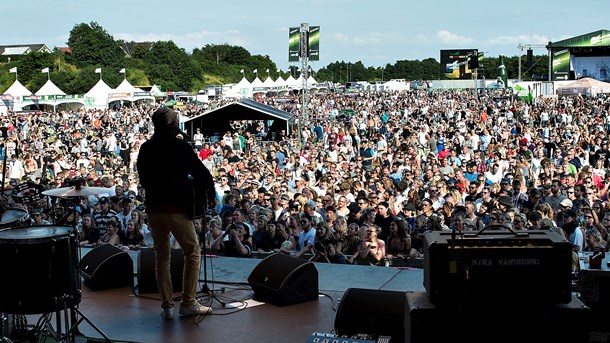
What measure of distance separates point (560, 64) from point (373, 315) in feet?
189

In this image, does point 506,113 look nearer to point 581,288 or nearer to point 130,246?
point 130,246

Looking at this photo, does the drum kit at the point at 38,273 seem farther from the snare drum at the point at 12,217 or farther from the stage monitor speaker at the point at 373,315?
the stage monitor speaker at the point at 373,315

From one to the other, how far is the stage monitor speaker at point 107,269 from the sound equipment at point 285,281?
118 centimetres

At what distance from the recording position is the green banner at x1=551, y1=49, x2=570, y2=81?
5781cm

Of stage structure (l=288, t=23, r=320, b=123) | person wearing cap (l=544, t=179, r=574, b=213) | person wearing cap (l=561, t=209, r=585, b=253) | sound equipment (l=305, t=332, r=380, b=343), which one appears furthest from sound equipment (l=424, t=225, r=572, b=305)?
stage structure (l=288, t=23, r=320, b=123)

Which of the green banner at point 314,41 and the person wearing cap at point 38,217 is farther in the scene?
the green banner at point 314,41

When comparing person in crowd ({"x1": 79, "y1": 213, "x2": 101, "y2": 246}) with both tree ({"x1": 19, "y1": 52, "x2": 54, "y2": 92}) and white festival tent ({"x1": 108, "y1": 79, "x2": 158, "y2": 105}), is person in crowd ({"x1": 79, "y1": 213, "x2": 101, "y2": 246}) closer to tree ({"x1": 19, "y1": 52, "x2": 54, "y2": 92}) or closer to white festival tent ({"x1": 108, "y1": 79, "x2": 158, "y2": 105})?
white festival tent ({"x1": 108, "y1": 79, "x2": 158, "y2": 105})

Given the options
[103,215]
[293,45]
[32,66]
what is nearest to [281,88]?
[32,66]

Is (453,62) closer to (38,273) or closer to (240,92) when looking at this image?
(240,92)

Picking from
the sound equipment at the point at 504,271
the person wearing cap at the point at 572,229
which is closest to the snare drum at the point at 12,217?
the sound equipment at the point at 504,271

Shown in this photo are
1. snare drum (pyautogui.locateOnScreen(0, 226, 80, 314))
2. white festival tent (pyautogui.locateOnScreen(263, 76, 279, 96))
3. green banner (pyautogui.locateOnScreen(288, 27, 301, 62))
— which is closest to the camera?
snare drum (pyautogui.locateOnScreen(0, 226, 80, 314))

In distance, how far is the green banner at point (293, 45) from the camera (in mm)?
27453

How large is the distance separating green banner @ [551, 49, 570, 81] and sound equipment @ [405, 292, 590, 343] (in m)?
57.5

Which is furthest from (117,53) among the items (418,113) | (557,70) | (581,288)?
(581,288)
